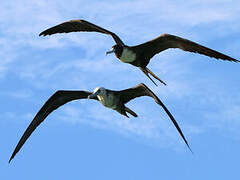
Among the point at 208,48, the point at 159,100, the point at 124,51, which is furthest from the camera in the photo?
the point at 124,51

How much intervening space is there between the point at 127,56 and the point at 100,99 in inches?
48.2

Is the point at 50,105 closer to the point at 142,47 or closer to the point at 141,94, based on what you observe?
the point at 141,94

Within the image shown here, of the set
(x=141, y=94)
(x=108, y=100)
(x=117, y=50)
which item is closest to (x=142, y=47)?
(x=117, y=50)

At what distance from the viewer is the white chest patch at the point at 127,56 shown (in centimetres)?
1459

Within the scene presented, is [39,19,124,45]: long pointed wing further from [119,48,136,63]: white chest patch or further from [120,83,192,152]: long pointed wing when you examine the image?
[120,83,192,152]: long pointed wing

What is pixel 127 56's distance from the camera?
14.7m

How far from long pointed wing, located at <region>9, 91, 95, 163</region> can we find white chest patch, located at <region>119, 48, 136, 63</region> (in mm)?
1180

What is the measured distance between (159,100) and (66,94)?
3.12 m

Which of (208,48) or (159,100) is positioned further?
(208,48)

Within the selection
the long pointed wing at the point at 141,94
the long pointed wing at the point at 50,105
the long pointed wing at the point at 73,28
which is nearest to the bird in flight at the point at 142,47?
the long pointed wing at the point at 73,28

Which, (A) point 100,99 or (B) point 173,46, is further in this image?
(B) point 173,46

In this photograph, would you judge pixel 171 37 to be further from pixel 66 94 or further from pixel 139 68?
pixel 66 94

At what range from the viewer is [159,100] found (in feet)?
41.5

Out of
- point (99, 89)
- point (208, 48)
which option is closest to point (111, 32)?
point (99, 89)
